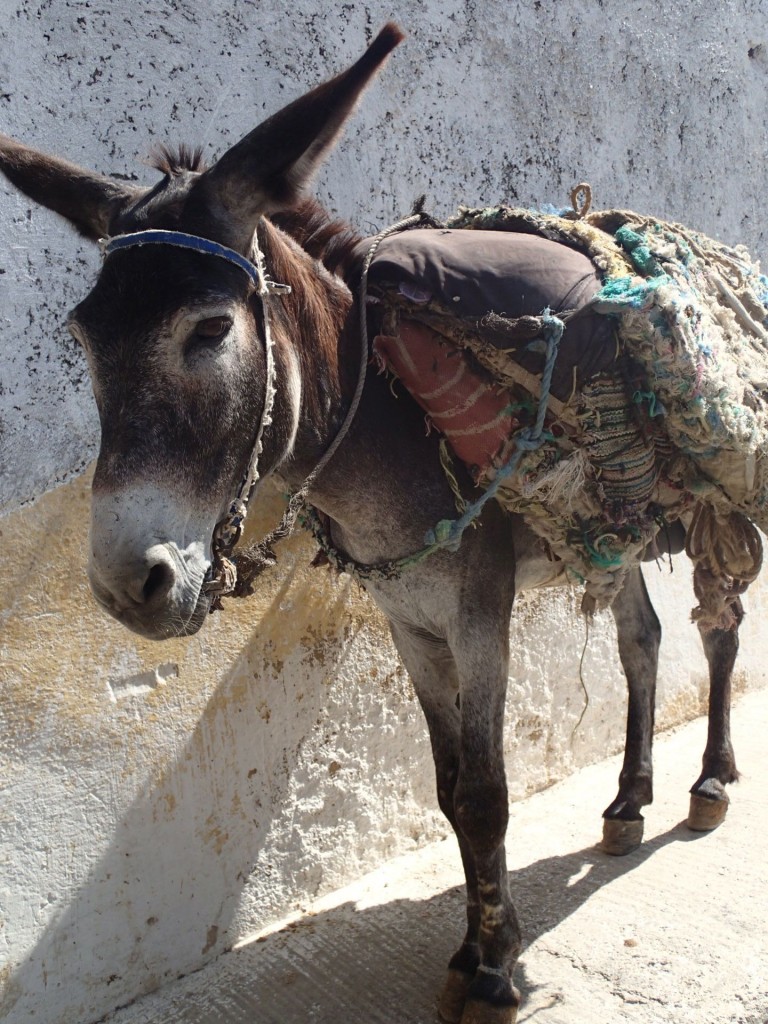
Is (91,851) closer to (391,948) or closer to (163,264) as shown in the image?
(391,948)

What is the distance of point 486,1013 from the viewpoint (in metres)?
2.24

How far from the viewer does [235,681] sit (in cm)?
277

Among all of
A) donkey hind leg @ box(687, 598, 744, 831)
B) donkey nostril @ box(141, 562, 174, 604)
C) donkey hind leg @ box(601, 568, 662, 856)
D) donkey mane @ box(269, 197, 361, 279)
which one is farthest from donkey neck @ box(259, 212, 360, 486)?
donkey hind leg @ box(687, 598, 744, 831)

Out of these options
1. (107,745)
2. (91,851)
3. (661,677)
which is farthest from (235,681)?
(661,677)

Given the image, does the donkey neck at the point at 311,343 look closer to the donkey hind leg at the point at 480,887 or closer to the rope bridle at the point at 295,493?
the rope bridle at the point at 295,493

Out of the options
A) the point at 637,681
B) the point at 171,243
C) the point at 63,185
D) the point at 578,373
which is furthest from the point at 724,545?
the point at 63,185

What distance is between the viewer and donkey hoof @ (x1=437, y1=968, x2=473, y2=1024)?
233 cm

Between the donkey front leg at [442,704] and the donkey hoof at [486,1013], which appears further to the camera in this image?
the donkey front leg at [442,704]

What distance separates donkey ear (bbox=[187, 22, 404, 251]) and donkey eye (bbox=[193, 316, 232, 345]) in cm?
17

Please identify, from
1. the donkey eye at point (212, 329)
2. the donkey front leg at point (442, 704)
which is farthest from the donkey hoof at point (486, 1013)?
the donkey eye at point (212, 329)

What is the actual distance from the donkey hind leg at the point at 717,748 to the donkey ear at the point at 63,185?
2.59 metres

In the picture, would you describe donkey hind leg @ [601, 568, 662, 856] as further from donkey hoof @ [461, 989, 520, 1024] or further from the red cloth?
the red cloth

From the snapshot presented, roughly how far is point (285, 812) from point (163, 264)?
1.86m

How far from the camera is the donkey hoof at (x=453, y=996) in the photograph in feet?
7.66
